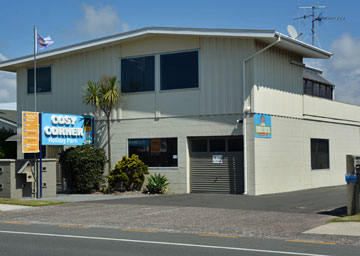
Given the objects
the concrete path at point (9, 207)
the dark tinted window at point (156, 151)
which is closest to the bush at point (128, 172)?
the dark tinted window at point (156, 151)

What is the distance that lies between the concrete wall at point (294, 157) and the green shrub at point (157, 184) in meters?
4.15

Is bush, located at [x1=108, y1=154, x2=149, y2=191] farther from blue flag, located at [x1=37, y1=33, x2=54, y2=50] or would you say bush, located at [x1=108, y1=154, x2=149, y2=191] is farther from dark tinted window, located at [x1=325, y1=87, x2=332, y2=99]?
dark tinted window, located at [x1=325, y1=87, x2=332, y2=99]

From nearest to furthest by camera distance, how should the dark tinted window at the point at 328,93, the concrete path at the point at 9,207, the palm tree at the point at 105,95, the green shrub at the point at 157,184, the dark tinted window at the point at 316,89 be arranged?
the concrete path at the point at 9,207 → the green shrub at the point at 157,184 → the palm tree at the point at 105,95 → the dark tinted window at the point at 316,89 → the dark tinted window at the point at 328,93

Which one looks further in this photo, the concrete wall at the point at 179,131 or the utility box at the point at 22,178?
the concrete wall at the point at 179,131

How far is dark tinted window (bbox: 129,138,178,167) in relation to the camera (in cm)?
2333

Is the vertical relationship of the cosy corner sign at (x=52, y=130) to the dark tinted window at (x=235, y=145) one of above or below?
above

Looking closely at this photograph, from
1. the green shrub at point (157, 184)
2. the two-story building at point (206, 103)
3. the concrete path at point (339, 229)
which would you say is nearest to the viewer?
the concrete path at point (339, 229)

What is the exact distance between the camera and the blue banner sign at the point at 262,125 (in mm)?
21484

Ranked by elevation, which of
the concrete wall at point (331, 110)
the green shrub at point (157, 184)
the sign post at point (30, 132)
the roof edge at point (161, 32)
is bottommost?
the green shrub at point (157, 184)

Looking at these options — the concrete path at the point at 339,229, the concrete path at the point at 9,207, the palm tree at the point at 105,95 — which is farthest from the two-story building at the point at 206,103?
the concrete path at the point at 339,229

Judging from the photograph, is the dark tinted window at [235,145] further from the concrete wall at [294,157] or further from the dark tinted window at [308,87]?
the dark tinted window at [308,87]

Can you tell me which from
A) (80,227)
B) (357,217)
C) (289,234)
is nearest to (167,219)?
(80,227)

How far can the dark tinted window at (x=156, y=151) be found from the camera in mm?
23328

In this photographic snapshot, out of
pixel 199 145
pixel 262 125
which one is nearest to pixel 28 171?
pixel 199 145
